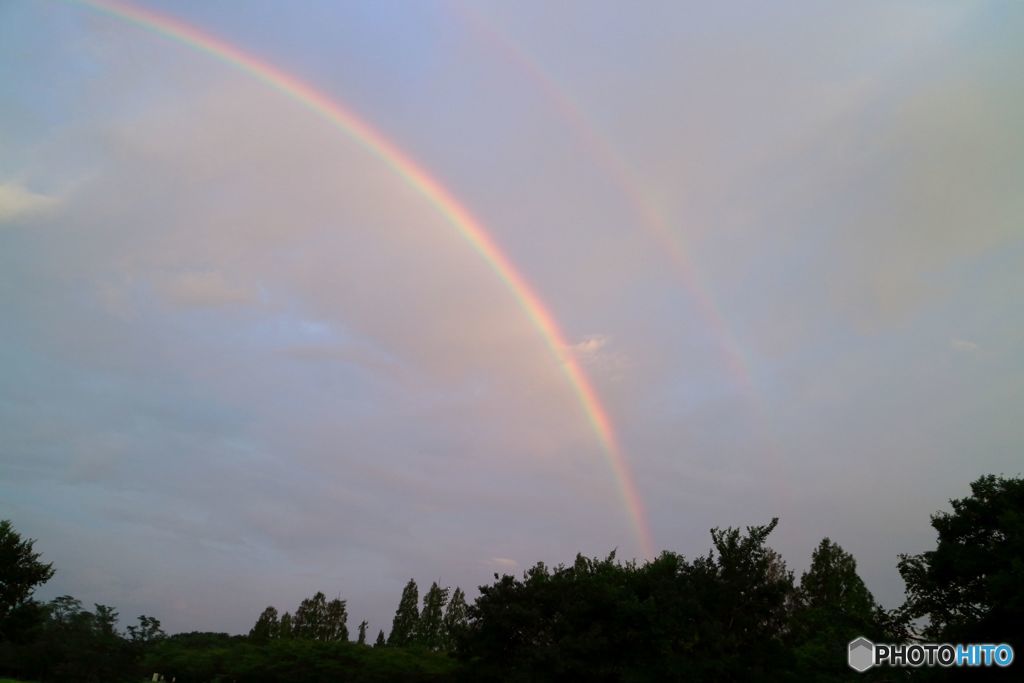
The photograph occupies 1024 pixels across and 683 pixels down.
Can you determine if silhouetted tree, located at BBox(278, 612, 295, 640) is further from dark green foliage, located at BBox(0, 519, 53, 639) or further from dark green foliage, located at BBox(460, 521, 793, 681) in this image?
dark green foliage, located at BBox(460, 521, 793, 681)

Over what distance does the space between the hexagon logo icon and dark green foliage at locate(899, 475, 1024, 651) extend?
3103mm

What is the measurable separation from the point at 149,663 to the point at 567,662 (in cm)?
3926

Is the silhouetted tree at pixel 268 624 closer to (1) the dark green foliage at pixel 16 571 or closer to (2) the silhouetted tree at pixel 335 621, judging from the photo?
(2) the silhouetted tree at pixel 335 621

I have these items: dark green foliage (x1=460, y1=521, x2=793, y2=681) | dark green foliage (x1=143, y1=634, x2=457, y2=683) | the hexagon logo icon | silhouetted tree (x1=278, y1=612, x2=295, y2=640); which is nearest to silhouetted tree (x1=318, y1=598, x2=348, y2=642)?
silhouetted tree (x1=278, y1=612, x2=295, y2=640)

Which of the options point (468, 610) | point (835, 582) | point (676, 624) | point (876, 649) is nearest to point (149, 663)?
point (468, 610)

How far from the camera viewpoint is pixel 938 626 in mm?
33031

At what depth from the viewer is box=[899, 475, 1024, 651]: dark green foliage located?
26.8 metres

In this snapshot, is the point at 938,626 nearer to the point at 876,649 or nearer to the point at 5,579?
the point at 876,649

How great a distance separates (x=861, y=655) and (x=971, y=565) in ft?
22.4

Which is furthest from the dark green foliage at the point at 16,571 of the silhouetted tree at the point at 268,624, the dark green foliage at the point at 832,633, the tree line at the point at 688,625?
the dark green foliage at the point at 832,633

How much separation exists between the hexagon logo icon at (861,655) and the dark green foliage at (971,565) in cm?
310

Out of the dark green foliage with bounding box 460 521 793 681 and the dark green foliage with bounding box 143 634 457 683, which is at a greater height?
the dark green foliage with bounding box 460 521 793 681

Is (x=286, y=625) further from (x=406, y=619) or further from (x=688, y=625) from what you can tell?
(x=688, y=625)

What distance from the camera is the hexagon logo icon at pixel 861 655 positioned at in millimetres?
32031
